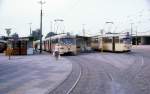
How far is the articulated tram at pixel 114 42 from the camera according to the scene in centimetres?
6038

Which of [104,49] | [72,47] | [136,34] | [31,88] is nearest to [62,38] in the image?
[72,47]

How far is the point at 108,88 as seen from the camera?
1748 centimetres

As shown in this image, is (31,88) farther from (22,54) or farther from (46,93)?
(22,54)

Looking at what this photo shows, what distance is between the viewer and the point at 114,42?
6166 cm

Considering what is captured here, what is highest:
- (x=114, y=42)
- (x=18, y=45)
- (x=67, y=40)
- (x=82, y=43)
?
(x=67, y=40)

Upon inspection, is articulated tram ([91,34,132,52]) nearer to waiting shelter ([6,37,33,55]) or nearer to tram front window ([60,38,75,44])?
tram front window ([60,38,75,44])

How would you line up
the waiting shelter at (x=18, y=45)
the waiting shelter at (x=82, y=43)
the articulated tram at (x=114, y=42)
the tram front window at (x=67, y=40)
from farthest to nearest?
the articulated tram at (x=114, y=42), the waiting shelter at (x=82, y=43), the waiting shelter at (x=18, y=45), the tram front window at (x=67, y=40)

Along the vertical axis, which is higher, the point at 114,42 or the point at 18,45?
the point at 114,42

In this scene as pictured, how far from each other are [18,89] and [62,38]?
38111 mm

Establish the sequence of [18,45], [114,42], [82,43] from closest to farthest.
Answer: [18,45]
[114,42]
[82,43]

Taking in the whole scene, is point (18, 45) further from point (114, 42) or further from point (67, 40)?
point (114, 42)

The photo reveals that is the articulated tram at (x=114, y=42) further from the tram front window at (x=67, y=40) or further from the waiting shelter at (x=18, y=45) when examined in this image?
the waiting shelter at (x=18, y=45)

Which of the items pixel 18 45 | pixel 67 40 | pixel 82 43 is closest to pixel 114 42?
pixel 82 43

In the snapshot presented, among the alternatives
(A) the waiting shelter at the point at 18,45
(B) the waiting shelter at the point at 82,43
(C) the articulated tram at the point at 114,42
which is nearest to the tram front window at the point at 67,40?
(B) the waiting shelter at the point at 82,43
